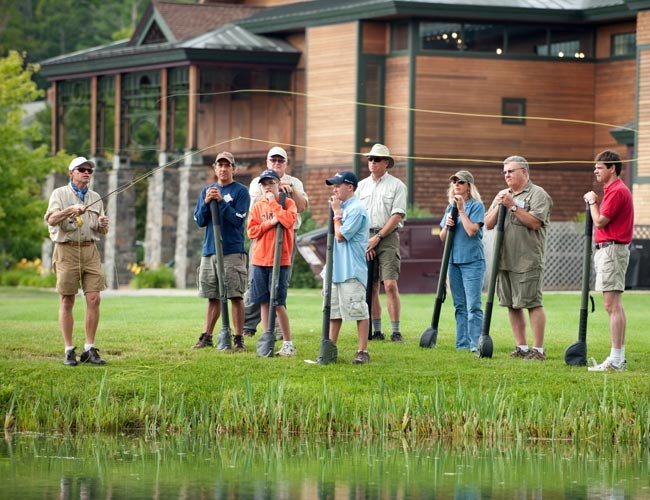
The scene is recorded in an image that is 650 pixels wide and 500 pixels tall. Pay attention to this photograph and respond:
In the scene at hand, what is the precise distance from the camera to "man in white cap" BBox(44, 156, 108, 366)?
51.9ft

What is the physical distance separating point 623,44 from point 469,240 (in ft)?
77.8

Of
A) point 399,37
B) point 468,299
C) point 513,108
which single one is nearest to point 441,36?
point 399,37

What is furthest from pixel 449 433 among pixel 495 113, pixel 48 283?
pixel 48 283

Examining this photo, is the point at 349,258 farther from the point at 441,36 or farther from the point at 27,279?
the point at 27,279

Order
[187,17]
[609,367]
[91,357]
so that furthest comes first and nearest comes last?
[187,17], [91,357], [609,367]

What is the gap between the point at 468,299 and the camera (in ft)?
57.3

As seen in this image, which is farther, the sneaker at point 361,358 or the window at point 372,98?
the window at point 372,98

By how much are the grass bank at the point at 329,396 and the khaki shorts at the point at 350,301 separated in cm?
50

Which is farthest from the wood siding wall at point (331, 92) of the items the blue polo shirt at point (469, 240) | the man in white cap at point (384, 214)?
the blue polo shirt at point (469, 240)

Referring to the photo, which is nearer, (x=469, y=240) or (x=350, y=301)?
(x=350, y=301)

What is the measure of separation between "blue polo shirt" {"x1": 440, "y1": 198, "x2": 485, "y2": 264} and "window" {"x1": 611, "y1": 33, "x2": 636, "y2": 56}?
23206 mm

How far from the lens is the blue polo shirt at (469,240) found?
1742 centimetres

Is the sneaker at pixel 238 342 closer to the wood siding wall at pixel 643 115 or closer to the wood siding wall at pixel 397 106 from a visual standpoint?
the wood siding wall at pixel 643 115

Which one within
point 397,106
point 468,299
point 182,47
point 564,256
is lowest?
point 564,256
